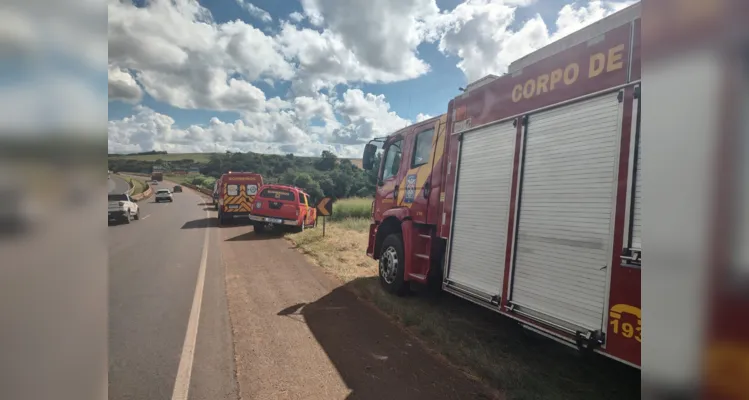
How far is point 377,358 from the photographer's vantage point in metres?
4.02

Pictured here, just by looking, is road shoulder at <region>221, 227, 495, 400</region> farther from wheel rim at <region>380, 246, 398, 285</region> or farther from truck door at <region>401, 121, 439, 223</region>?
truck door at <region>401, 121, 439, 223</region>

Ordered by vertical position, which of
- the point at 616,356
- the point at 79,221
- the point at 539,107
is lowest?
the point at 616,356

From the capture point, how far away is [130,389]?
334 centimetres

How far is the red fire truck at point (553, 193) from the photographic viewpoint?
9.75ft

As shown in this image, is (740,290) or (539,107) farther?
(539,107)

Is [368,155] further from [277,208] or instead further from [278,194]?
[278,194]

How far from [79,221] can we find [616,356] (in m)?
3.39

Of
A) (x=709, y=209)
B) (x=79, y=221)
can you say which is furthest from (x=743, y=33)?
(x=79, y=221)

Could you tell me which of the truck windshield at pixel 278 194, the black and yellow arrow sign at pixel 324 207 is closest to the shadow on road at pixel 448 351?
the black and yellow arrow sign at pixel 324 207

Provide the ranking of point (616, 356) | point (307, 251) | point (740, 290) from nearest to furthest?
1. point (740, 290)
2. point (616, 356)
3. point (307, 251)

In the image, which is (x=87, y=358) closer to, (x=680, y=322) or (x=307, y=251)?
(x=680, y=322)

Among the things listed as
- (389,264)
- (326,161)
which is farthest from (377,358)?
(326,161)

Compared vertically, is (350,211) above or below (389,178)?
below

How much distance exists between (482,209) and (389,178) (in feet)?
9.42
